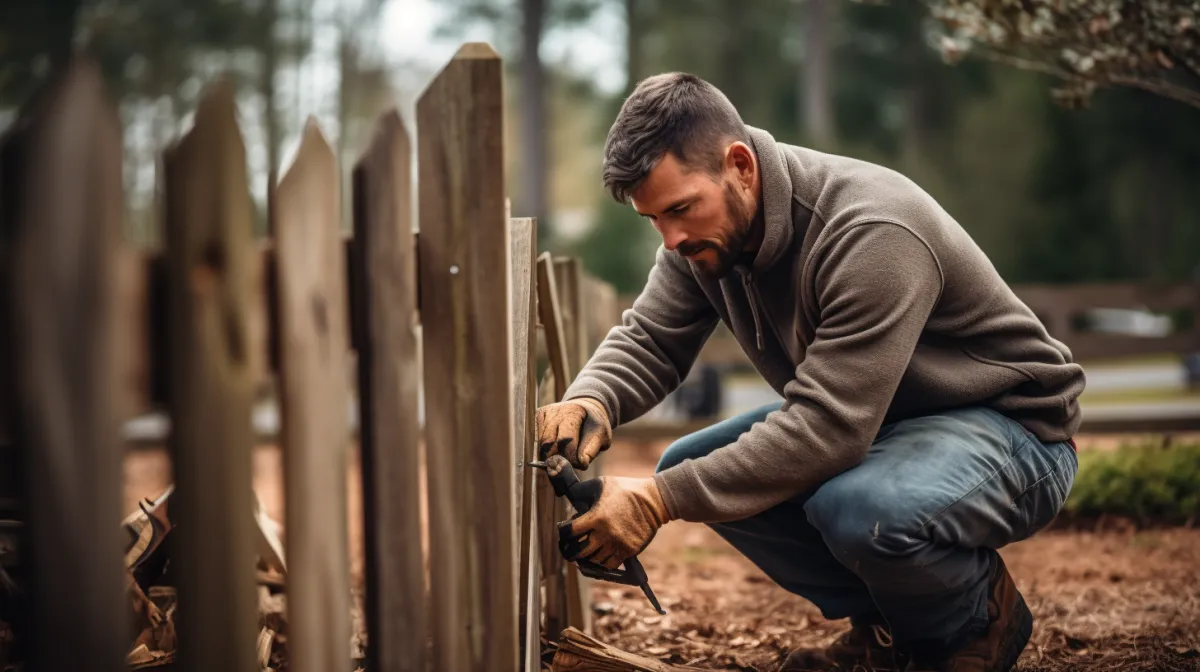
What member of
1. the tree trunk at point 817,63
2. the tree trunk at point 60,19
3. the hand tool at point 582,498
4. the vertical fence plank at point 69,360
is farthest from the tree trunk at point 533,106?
the vertical fence plank at point 69,360

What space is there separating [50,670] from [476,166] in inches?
44.2

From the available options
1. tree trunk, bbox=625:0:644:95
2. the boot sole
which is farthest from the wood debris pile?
tree trunk, bbox=625:0:644:95

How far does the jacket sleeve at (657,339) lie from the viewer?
3172mm

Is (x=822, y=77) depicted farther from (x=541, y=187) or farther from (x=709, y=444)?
(x=709, y=444)

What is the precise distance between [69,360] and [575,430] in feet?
4.79

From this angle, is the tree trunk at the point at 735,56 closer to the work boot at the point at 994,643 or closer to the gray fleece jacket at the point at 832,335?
the gray fleece jacket at the point at 832,335

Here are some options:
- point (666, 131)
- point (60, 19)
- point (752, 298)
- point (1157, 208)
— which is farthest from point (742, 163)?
point (1157, 208)

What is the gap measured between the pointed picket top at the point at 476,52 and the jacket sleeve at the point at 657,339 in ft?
4.32

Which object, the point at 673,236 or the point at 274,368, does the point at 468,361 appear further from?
the point at 673,236

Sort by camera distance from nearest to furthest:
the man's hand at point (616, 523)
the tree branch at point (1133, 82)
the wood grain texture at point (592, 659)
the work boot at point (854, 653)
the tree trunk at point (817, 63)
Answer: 1. the man's hand at point (616, 523)
2. the wood grain texture at point (592, 659)
3. the work boot at point (854, 653)
4. the tree branch at point (1133, 82)
5. the tree trunk at point (817, 63)

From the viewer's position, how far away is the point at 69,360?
1.59 meters

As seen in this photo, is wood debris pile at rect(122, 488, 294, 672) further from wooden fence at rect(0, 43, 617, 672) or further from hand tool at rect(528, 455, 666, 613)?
wooden fence at rect(0, 43, 617, 672)

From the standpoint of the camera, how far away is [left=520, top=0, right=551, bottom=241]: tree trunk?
2142cm

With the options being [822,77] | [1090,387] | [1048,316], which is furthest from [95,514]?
[822,77]
